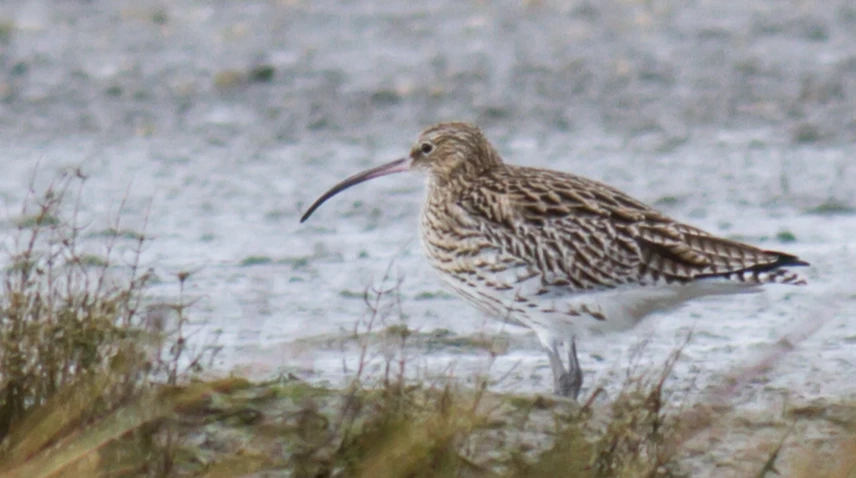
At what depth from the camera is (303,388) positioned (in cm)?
659

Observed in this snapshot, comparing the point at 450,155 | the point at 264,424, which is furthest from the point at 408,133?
the point at 264,424

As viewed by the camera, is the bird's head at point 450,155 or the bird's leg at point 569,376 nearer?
the bird's leg at point 569,376

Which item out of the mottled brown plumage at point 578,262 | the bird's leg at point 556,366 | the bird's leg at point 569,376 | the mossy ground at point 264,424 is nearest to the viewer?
the mossy ground at point 264,424

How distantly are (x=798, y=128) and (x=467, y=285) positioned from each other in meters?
6.34

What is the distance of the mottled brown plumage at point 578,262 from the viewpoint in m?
7.56

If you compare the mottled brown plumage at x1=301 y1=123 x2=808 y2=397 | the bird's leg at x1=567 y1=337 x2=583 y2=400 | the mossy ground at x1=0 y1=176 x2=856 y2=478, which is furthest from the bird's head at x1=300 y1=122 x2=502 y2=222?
the mossy ground at x1=0 y1=176 x2=856 y2=478

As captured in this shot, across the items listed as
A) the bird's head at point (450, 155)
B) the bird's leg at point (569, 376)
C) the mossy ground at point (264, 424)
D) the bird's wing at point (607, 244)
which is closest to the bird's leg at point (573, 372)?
the bird's leg at point (569, 376)

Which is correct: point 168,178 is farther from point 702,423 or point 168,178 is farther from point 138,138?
point 702,423

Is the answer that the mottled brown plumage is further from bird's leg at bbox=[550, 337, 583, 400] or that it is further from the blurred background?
the blurred background

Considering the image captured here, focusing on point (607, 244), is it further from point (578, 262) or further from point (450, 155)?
point (450, 155)

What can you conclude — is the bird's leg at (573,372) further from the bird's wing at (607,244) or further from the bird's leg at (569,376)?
the bird's wing at (607,244)

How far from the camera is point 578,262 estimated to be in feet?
25.0

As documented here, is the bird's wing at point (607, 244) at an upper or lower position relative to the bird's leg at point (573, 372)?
upper

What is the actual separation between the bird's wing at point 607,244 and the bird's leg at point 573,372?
25 centimetres
